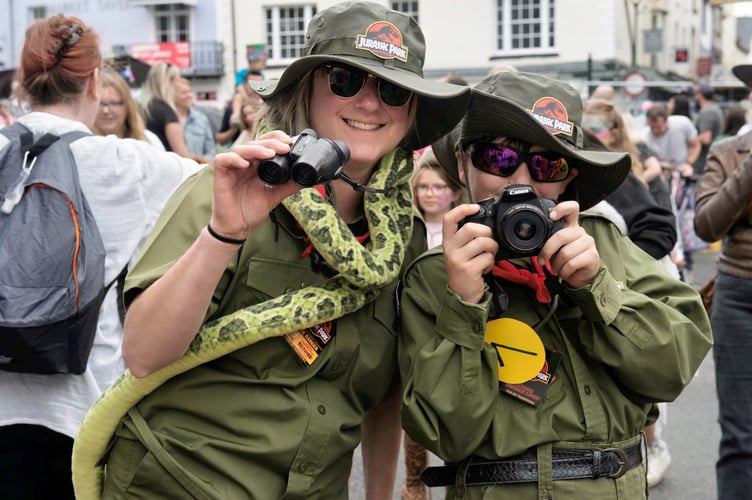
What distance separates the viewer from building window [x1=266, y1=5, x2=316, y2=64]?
104 ft

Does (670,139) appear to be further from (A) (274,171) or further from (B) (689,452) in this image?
(A) (274,171)

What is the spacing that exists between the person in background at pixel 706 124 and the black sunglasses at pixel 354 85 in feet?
35.8

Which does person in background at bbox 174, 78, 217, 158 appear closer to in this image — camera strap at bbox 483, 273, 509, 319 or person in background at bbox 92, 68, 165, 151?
person in background at bbox 92, 68, 165, 151

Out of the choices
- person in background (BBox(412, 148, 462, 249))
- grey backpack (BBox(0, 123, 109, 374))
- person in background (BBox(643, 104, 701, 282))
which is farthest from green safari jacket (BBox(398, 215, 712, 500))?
person in background (BBox(643, 104, 701, 282))

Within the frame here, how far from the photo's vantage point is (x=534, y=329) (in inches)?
90.0

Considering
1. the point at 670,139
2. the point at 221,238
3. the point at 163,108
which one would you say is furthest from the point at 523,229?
the point at 670,139

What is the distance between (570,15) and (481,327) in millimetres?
28795

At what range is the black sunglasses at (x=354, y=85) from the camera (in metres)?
2.26

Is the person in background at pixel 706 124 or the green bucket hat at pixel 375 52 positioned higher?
the green bucket hat at pixel 375 52

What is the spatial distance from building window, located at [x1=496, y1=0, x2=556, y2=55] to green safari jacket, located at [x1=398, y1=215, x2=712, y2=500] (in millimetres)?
28530

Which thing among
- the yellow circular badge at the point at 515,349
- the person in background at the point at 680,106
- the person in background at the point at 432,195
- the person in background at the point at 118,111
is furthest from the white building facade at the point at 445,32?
the yellow circular badge at the point at 515,349

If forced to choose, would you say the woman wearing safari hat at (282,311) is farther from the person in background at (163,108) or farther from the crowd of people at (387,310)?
the person in background at (163,108)

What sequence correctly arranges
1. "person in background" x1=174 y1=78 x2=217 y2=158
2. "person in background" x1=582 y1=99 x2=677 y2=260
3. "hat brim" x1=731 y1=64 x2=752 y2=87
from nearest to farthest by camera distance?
"hat brim" x1=731 y1=64 x2=752 y2=87 → "person in background" x1=582 y1=99 x2=677 y2=260 → "person in background" x1=174 y1=78 x2=217 y2=158

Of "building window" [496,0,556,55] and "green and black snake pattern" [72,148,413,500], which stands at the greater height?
"building window" [496,0,556,55]
